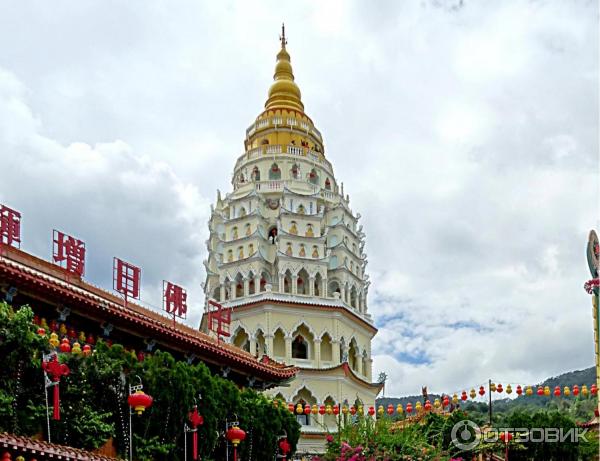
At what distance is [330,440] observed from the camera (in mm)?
24297

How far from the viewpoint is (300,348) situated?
142 ft

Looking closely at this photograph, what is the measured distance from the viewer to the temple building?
137 ft

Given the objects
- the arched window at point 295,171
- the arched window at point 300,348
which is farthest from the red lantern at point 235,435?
the arched window at point 295,171

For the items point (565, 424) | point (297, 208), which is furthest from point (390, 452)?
point (297, 208)

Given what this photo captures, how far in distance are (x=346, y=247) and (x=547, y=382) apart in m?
35.2

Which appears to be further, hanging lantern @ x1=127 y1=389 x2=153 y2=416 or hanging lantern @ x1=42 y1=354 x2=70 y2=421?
hanging lantern @ x1=127 y1=389 x2=153 y2=416

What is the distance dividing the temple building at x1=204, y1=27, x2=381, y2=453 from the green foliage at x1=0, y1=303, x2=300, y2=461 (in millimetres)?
18166

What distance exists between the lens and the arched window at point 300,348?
43031 millimetres

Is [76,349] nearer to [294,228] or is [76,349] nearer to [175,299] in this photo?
[175,299]

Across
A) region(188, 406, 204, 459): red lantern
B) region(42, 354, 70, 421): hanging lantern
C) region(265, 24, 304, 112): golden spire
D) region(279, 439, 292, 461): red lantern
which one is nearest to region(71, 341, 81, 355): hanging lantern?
region(42, 354, 70, 421): hanging lantern

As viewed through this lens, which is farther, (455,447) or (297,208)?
(297,208)

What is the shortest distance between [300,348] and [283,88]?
15640 millimetres

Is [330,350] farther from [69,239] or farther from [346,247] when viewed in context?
[69,239]

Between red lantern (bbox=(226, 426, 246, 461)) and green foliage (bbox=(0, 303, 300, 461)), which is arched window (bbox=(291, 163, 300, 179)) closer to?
green foliage (bbox=(0, 303, 300, 461))
